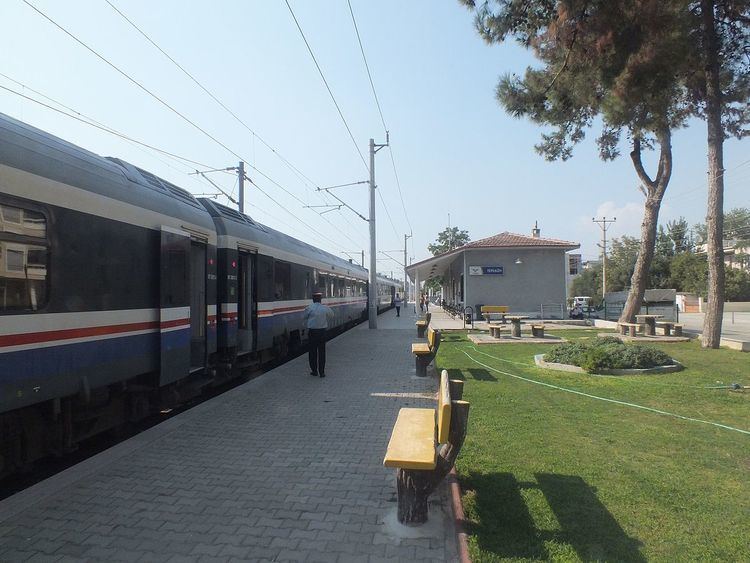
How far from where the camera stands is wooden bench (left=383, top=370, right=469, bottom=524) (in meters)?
3.54

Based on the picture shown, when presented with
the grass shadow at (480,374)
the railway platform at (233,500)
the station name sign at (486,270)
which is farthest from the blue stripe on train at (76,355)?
the station name sign at (486,270)

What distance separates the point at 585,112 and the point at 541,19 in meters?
6.34

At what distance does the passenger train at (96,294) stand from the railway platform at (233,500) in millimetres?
502

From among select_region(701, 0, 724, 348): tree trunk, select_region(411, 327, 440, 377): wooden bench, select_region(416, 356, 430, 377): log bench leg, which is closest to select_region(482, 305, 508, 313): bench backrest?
select_region(701, 0, 724, 348): tree trunk

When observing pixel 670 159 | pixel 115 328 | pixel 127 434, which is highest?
pixel 670 159

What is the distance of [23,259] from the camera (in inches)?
163

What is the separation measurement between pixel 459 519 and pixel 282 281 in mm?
8779

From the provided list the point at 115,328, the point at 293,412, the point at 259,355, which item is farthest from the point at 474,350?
the point at 115,328

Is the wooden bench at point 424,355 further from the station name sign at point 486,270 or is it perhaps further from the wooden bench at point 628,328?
the station name sign at point 486,270

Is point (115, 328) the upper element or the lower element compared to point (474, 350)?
upper

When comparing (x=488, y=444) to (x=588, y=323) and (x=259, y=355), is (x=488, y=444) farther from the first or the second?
(x=588, y=323)

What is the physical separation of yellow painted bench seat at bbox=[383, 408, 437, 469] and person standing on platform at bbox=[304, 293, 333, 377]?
16.5 ft

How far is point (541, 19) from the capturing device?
10.9 meters

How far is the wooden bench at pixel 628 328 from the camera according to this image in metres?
16.3
